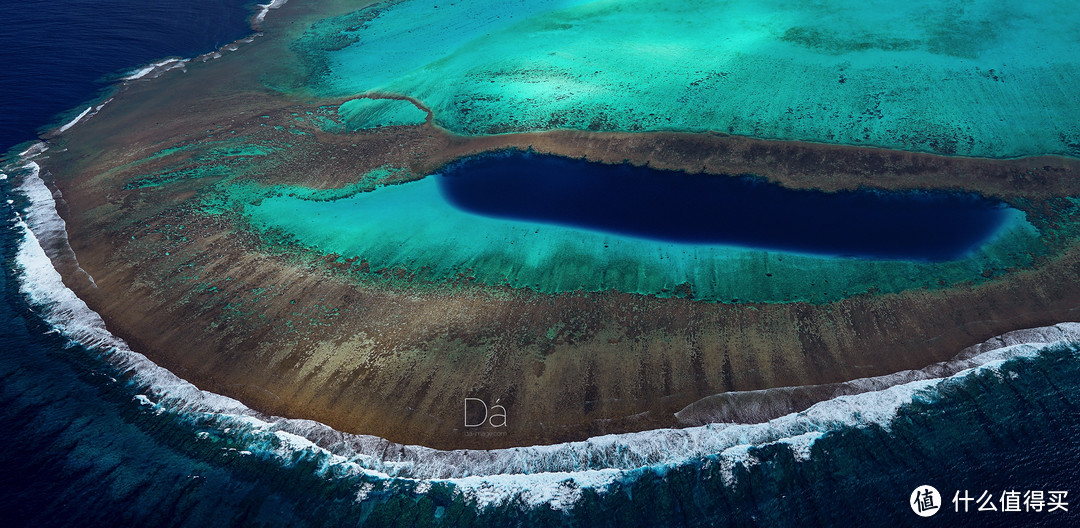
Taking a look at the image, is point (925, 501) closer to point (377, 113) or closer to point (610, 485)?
point (610, 485)

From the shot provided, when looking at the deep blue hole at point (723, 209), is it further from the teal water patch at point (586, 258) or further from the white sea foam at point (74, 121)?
the white sea foam at point (74, 121)

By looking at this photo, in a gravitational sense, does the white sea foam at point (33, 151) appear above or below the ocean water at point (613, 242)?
above

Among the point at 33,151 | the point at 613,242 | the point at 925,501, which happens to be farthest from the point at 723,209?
the point at 33,151

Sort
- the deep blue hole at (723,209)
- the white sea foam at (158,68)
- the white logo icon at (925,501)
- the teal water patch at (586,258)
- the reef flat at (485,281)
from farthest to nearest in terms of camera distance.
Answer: the white sea foam at (158,68) < the deep blue hole at (723,209) < the teal water patch at (586,258) < the reef flat at (485,281) < the white logo icon at (925,501)

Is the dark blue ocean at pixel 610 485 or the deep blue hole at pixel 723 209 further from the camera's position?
the deep blue hole at pixel 723 209

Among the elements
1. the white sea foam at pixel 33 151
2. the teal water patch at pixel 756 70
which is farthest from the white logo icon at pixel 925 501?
the white sea foam at pixel 33 151

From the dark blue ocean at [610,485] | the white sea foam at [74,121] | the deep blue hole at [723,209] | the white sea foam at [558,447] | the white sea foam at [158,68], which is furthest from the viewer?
the white sea foam at [158,68]

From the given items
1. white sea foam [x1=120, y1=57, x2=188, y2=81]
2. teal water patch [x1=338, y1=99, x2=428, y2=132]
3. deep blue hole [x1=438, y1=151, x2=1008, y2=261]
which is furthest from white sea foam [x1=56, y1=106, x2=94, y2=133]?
deep blue hole [x1=438, y1=151, x2=1008, y2=261]
